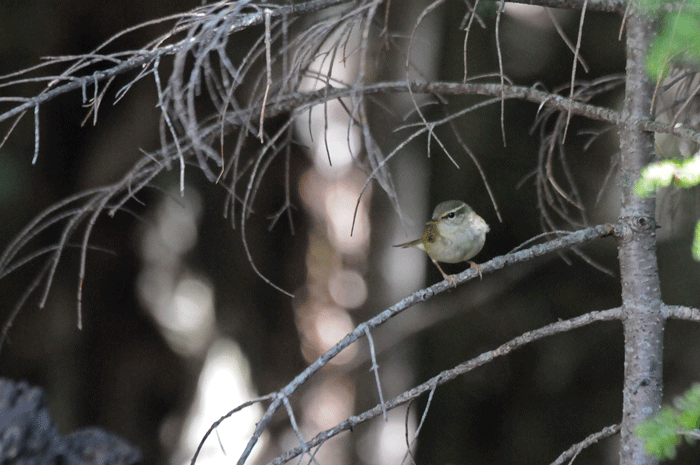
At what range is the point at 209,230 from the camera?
3.19m

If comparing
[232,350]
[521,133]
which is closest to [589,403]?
[521,133]

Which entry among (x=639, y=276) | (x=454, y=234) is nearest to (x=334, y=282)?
(x=454, y=234)

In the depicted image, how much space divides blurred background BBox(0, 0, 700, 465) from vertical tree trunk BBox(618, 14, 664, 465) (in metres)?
1.14

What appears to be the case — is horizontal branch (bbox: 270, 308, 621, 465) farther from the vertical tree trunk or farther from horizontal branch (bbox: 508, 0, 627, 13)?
horizontal branch (bbox: 508, 0, 627, 13)

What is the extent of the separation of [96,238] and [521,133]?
2.19 m

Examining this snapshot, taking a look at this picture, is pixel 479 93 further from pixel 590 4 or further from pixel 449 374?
pixel 449 374

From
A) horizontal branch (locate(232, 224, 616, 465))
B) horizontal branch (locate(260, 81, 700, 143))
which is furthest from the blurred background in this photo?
horizontal branch (locate(232, 224, 616, 465))

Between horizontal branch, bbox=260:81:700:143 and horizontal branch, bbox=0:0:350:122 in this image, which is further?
horizontal branch, bbox=260:81:700:143

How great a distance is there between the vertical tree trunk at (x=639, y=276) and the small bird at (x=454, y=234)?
85 cm

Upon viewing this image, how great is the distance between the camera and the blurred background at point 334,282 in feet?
9.21

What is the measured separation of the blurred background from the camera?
2.81 metres

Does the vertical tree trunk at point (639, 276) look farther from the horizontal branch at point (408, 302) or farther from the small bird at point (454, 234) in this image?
the small bird at point (454, 234)

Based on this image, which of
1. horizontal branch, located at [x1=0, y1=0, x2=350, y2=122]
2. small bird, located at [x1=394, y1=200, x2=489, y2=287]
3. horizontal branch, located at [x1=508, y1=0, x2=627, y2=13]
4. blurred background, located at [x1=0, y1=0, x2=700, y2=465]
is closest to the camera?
horizontal branch, located at [x1=0, y1=0, x2=350, y2=122]

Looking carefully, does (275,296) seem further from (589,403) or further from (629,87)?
(629,87)
